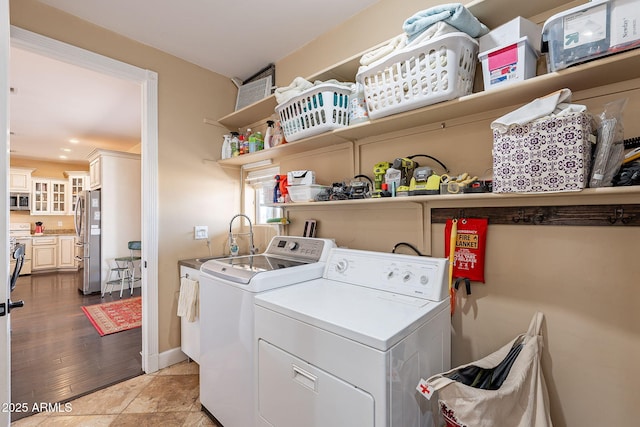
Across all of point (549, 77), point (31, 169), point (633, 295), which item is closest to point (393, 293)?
point (633, 295)

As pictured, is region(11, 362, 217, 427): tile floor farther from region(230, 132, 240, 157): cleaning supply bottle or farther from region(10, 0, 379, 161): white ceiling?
region(10, 0, 379, 161): white ceiling

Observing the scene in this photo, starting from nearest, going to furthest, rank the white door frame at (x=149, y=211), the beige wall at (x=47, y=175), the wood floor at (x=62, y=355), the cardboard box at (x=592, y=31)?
1. the cardboard box at (x=592, y=31)
2. the wood floor at (x=62, y=355)
3. the white door frame at (x=149, y=211)
4. the beige wall at (x=47, y=175)

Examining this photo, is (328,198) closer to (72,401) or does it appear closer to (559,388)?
(559,388)

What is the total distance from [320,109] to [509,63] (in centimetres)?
93

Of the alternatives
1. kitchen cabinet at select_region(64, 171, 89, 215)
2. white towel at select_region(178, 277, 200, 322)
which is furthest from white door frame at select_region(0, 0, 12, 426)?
kitchen cabinet at select_region(64, 171, 89, 215)

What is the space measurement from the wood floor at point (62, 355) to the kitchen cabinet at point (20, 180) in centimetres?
358

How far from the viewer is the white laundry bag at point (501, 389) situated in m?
0.97

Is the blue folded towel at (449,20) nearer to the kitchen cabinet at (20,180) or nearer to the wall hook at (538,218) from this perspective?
the wall hook at (538,218)

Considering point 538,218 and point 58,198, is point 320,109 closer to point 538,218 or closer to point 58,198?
point 538,218

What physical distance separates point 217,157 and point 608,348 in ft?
9.40

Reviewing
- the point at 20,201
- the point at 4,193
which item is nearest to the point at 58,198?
the point at 20,201

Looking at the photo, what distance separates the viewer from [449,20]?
1177 millimetres

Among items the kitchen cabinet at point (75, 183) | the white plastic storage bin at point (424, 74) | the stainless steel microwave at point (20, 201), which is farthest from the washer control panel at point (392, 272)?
the stainless steel microwave at point (20, 201)

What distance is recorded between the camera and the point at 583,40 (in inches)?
37.6
